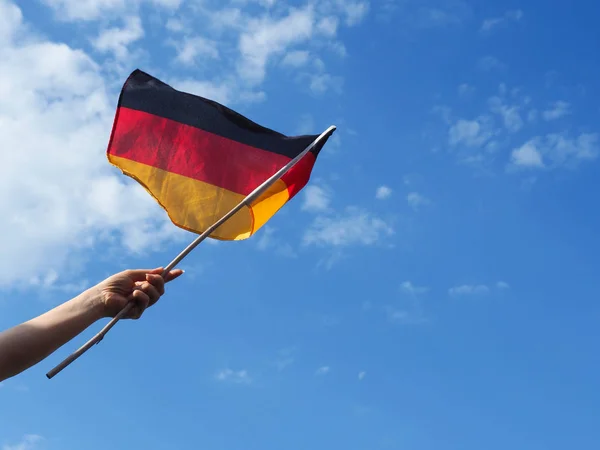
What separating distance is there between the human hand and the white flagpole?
0.05 meters

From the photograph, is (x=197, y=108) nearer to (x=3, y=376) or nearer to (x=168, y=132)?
(x=168, y=132)

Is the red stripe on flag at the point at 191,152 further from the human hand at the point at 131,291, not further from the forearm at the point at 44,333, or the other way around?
the forearm at the point at 44,333

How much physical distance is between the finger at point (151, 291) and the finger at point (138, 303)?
6 cm

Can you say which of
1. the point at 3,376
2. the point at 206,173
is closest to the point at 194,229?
the point at 206,173

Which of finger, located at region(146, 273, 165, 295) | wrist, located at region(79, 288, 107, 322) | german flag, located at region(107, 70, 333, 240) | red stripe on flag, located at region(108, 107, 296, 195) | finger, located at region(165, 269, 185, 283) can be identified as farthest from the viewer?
red stripe on flag, located at region(108, 107, 296, 195)

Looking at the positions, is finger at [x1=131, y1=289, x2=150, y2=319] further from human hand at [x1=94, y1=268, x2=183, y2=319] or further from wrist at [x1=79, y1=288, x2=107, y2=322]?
wrist at [x1=79, y1=288, x2=107, y2=322]

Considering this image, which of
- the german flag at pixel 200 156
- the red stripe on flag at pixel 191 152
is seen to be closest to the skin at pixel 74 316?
the german flag at pixel 200 156

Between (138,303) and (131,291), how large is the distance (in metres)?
0.13

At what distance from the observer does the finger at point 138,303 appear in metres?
6.34

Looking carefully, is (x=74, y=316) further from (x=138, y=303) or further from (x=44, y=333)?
(x=138, y=303)

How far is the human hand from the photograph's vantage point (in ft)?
20.3

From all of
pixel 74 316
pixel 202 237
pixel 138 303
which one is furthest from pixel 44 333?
pixel 202 237

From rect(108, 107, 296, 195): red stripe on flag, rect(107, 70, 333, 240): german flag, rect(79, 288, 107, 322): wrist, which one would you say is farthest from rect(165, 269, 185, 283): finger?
rect(108, 107, 296, 195): red stripe on flag

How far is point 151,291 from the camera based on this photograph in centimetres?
647
